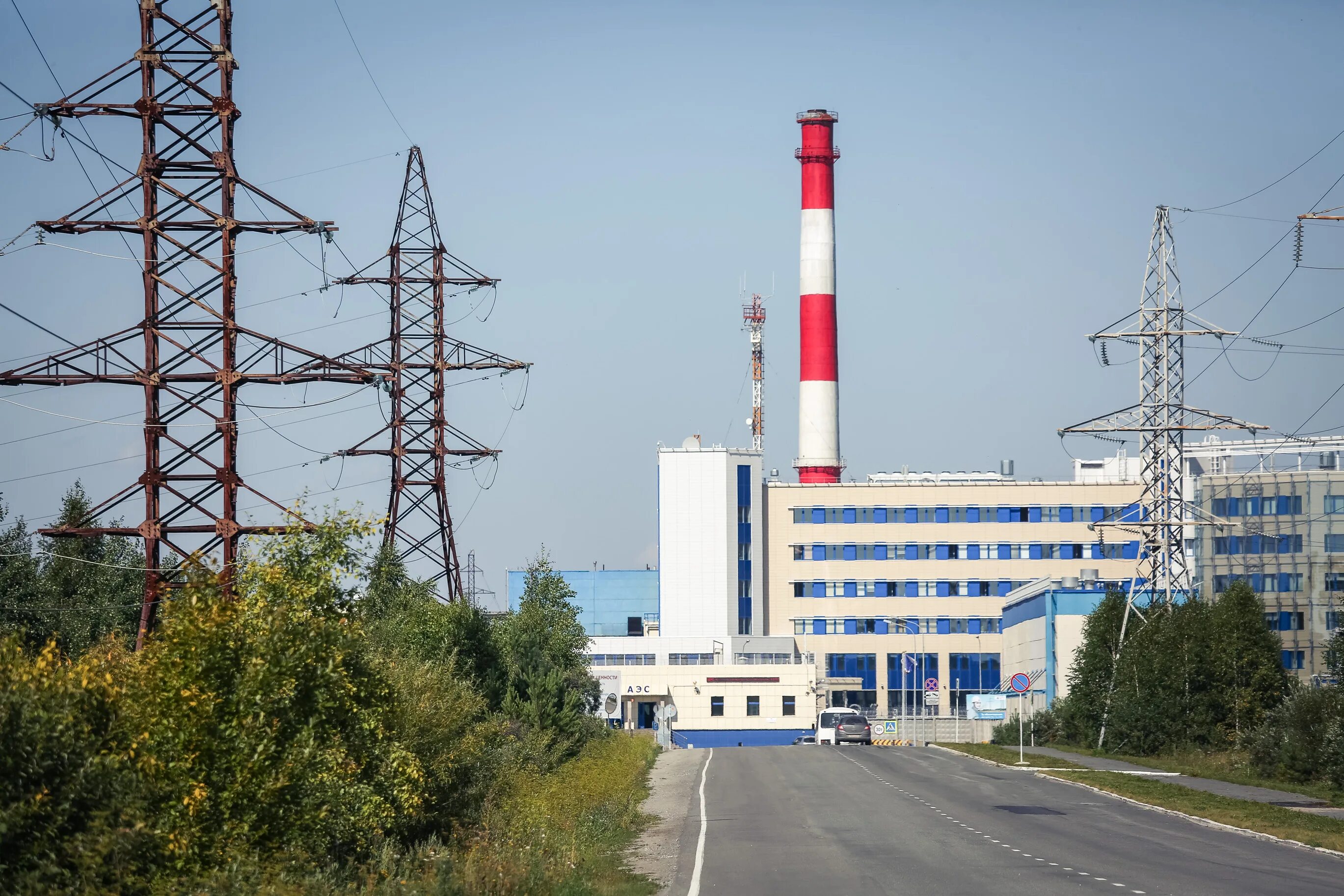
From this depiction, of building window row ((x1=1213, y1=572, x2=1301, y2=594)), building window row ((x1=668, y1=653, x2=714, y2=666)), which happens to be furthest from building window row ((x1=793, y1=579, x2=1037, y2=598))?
building window row ((x1=1213, y1=572, x2=1301, y2=594))

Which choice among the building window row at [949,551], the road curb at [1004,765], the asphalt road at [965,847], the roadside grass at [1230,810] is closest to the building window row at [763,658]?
the building window row at [949,551]

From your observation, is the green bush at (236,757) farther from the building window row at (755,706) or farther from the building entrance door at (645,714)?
the building entrance door at (645,714)

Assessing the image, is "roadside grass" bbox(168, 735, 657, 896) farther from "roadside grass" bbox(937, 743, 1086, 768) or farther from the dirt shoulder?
"roadside grass" bbox(937, 743, 1086, 768)

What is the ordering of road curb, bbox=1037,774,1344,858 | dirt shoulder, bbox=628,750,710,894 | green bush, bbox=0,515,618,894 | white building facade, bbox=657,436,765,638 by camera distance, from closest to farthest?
green bush, bbox=0,515,618,894, dirt shoulder, bbox=628,750,710,894, road curb, bbox=1037,774,1344,858, white building facade, bbox=657,436,765,638

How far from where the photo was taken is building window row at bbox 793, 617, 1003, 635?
116625 millimetres

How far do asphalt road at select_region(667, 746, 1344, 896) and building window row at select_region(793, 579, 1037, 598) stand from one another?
254 ft

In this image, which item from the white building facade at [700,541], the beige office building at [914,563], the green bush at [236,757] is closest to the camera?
the green bush at [236,757]

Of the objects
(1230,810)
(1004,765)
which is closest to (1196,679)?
(1004,765)

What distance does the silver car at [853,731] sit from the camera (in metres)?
71.1

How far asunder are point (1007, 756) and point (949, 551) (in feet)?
225

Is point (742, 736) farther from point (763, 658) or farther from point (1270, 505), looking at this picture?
point (1270, 505)

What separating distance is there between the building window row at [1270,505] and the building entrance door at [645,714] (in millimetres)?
52564

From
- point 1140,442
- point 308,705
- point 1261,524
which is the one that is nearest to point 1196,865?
point 308,705

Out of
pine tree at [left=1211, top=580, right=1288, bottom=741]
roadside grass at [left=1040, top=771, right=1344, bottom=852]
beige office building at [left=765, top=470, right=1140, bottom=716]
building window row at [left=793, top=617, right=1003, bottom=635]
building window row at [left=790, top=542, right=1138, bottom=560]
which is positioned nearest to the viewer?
roadside grass at [left=1040, top=771, right=1344, bottom=852]
